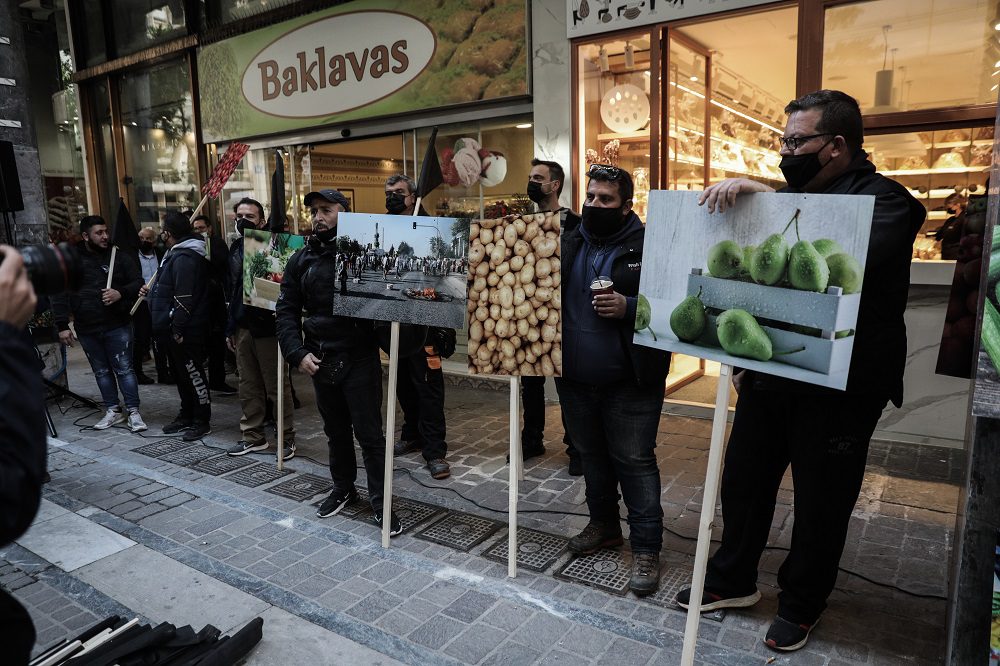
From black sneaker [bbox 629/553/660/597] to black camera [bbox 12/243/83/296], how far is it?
295 cm

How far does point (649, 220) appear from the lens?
2.90m

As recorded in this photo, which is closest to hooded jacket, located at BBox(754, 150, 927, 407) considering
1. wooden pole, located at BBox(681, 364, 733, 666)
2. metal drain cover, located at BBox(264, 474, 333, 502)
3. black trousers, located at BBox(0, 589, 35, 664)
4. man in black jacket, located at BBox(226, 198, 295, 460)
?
wooden pole, located at BBox(681, 364, 733, 666)

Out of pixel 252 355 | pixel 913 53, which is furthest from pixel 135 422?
pixel 913 53

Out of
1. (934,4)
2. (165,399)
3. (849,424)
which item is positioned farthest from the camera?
(165,399)

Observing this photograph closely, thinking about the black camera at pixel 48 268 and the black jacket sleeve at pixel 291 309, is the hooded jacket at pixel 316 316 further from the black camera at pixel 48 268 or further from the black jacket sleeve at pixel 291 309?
the black camera at pixel 48 268

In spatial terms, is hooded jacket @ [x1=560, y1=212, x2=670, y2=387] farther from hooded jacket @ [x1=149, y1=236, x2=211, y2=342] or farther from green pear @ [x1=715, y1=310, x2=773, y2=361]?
hooded jacket @ [x1=149, y1=236, x2=211, y2=342]

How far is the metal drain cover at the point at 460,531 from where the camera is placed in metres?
4.24

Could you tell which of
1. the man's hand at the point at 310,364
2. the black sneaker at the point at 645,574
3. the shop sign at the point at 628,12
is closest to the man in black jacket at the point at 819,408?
the black sneaker at the point at 645,574

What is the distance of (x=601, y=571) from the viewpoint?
3.80 meters

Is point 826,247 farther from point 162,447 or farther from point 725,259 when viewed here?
point 162,447

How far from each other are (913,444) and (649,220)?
4.40m

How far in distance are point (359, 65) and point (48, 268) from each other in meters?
7.88

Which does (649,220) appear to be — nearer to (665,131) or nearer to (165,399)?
(665,131)

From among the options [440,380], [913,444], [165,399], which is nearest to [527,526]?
[440,380]
